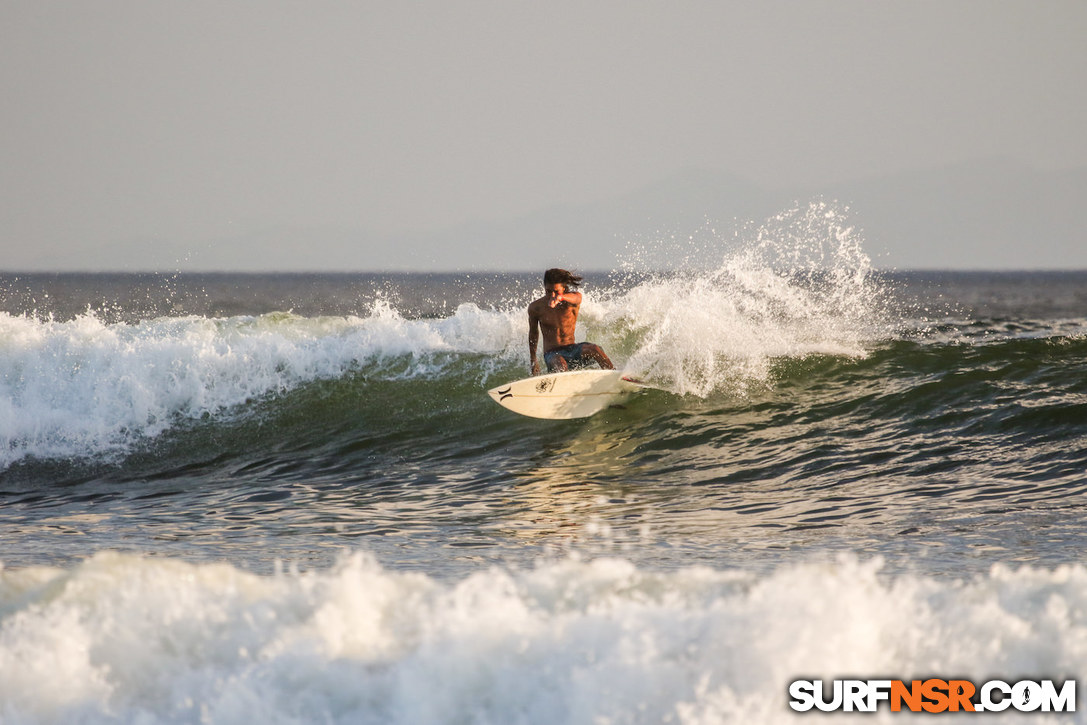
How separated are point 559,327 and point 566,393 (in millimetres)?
812

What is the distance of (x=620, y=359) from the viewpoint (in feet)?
44.8

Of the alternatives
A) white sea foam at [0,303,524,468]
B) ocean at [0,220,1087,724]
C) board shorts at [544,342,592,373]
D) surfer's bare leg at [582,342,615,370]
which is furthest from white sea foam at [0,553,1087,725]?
white sea foam at [0,303,524,468]

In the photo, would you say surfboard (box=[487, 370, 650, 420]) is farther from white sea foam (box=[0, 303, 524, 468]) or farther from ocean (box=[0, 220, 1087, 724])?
white sea foam (box=[0, 303, 524, 468])

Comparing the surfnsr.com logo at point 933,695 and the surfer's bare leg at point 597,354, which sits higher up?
the surfer's bare leg at point 597,354

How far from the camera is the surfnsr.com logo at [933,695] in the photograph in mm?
3732

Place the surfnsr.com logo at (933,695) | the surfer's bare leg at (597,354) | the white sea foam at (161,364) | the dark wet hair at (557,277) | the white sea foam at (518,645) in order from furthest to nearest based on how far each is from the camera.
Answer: the white sea foam at (161,364) → the surfer's bare leg at (597,354) → the dark wet hair at (557,277) → the white sea foam at (518,645) → the surfnsr.com logo at (933,695)

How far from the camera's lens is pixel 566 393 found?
1111cm

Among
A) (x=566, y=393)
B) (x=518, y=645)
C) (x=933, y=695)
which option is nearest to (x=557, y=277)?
(x=566, y=393)

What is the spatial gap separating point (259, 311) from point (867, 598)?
5731 centimetres

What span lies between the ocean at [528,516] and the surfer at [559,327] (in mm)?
781

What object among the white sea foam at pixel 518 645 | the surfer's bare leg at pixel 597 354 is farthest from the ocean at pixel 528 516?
the surfer's bare leg at pixel 597 354

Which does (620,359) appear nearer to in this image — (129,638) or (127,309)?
(129,638)

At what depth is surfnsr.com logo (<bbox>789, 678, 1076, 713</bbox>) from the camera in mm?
3732

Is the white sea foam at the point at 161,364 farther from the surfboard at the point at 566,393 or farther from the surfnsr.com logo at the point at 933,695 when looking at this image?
the surfnsr.com logo at the point at 933,695
